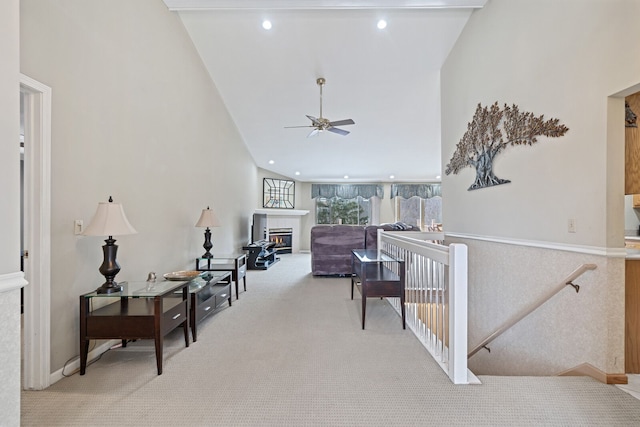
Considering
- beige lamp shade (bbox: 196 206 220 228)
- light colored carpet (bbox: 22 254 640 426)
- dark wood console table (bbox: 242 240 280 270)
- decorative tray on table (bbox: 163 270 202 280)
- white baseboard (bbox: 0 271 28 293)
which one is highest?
beige lamp shade (bbox: 196 206 220 228)

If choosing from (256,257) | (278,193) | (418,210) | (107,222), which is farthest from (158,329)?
(418,210)

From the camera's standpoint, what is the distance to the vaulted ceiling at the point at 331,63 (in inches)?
151

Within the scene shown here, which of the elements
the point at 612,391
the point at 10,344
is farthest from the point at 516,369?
the point at 10,344

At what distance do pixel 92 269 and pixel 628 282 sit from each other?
3982mm

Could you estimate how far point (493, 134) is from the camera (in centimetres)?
324

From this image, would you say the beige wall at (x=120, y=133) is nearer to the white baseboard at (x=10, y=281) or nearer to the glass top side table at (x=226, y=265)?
the glass top side table at (x=226, y=265)

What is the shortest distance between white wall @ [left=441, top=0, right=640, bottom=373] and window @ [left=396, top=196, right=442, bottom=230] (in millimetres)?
6461

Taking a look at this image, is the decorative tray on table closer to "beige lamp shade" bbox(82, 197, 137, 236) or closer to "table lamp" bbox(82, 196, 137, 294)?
"table lamp" bbox(82, 196, 137, 294)

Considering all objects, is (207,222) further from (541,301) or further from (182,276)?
(541,301)

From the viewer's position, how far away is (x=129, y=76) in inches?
115

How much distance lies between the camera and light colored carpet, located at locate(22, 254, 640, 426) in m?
1.67

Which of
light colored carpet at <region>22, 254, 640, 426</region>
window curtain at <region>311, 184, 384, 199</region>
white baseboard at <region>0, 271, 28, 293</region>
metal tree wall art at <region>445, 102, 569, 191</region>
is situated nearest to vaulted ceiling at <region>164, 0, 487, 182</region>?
metal tree wall art at <region>445, 102, 569, 191</region>

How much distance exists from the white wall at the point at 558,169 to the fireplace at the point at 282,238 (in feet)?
20.5

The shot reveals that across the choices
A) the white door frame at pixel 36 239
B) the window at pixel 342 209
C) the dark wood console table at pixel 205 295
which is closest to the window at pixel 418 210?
the window at pixel 342 209
